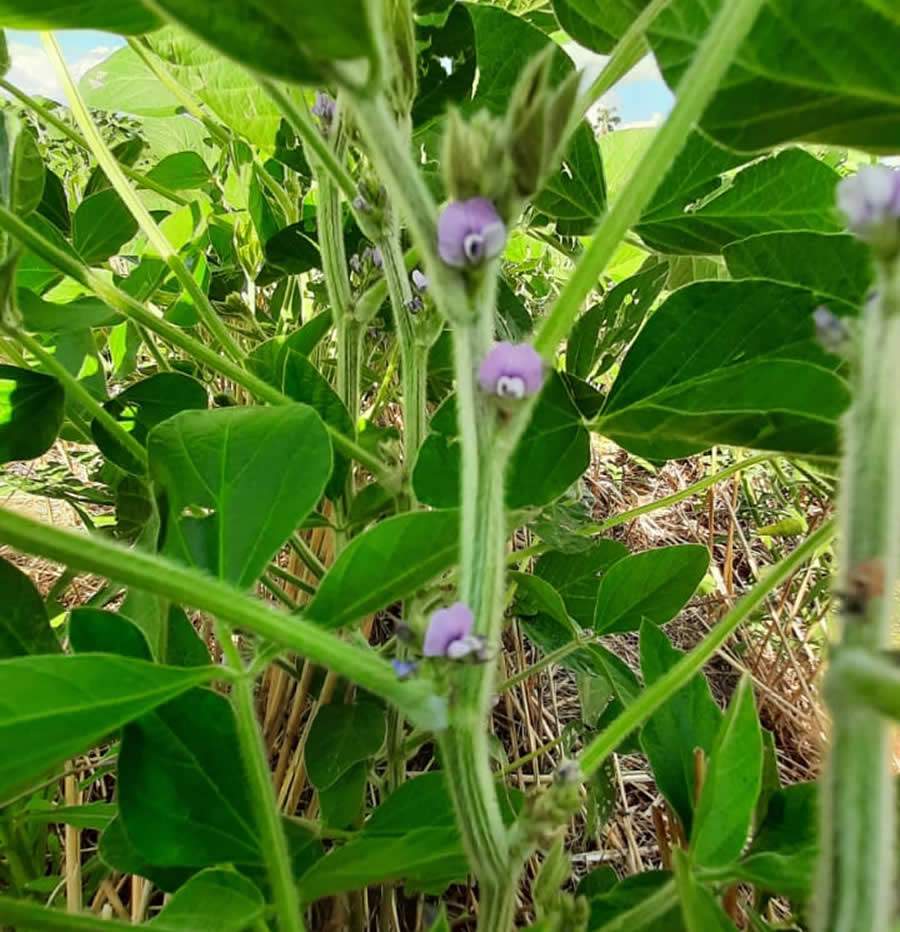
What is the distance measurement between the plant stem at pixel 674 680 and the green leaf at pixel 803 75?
169 mm

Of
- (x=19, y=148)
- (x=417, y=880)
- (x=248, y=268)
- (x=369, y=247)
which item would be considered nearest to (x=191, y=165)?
(x=248, y=268)

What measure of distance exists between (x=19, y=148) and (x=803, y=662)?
111 centimetres

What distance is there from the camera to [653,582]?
66 cm

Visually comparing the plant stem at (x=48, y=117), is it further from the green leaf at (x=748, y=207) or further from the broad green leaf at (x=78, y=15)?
the green leaf at (x=748, y=207)

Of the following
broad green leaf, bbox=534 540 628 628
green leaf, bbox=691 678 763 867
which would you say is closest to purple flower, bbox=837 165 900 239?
green leaf, bbox=691 678 763 867

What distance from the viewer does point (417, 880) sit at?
1.73ft

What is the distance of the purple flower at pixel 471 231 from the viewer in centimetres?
25

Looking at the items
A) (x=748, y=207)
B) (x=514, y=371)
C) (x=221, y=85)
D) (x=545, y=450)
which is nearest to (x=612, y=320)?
(x=748, y=207)

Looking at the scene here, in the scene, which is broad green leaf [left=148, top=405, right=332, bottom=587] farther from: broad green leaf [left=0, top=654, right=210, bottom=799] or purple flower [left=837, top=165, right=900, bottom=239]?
purple flower [left=837, top=165, right=900, bottom=239]

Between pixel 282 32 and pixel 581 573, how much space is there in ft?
2.04

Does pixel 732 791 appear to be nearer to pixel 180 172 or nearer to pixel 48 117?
pixel 48 117

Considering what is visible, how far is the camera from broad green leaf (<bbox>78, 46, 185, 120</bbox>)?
96cm

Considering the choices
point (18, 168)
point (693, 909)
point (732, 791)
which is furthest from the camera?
point (18, 168)

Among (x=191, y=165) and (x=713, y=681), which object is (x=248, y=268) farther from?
(x=713, y=681)
